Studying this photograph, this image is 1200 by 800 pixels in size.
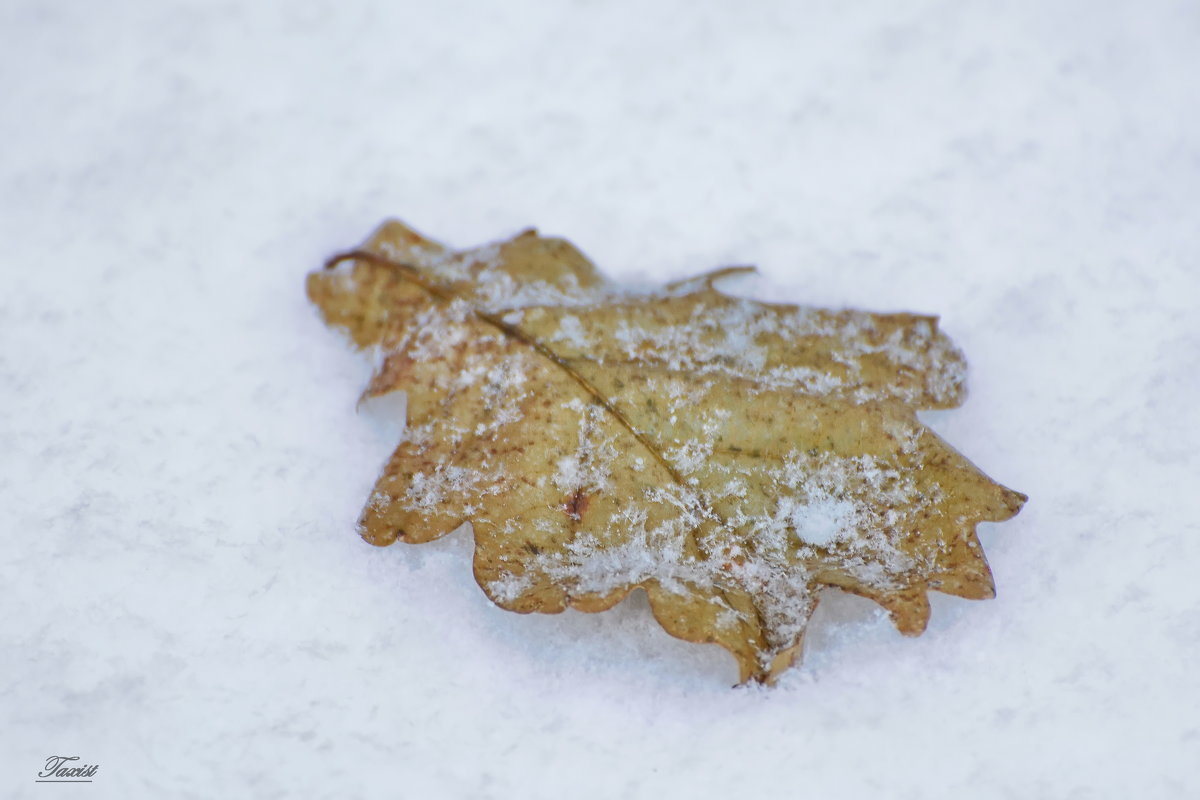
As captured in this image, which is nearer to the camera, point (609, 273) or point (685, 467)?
point (685, 467)

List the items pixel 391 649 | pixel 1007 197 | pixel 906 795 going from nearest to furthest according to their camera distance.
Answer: pixel 906 795, pixel 391 649, pixel 1007 197

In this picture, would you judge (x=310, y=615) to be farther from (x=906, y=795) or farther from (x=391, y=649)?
(x=906, y=795)

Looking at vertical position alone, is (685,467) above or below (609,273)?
below

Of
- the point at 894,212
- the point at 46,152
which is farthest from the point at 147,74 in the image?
the point at 894,212
